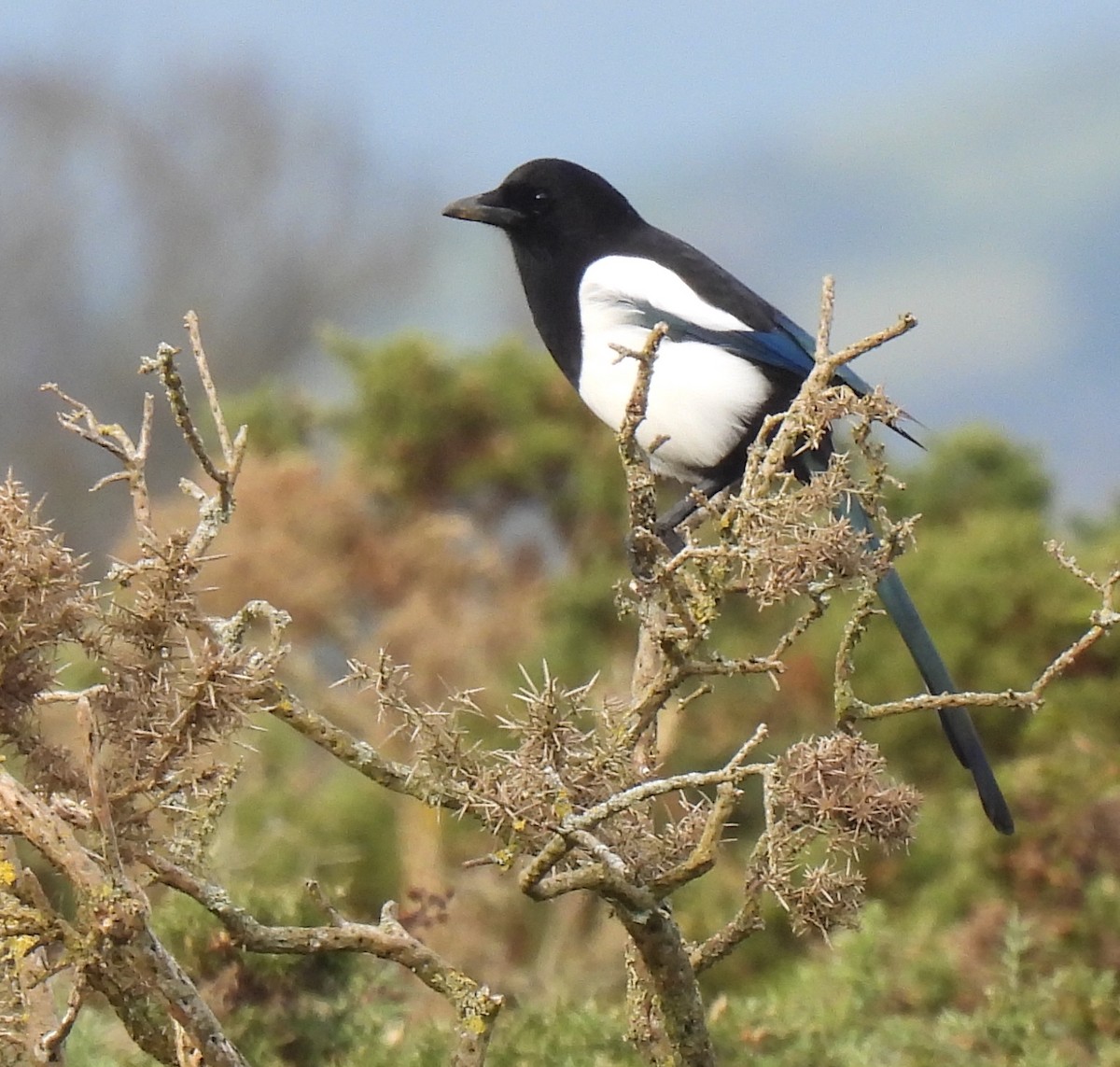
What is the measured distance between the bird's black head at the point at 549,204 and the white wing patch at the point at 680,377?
0.18 meters

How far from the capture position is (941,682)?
2.13 meters

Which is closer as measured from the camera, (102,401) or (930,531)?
(930,531)

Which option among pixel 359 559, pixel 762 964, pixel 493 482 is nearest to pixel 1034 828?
pixel 762 964

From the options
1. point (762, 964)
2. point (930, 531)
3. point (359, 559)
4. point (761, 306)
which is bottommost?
point (762, 964)

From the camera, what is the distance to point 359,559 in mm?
5414

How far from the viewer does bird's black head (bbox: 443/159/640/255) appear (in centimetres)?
256

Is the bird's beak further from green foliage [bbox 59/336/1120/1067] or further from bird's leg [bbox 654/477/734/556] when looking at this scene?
green foliage [bbox 59/336/1120/1067]

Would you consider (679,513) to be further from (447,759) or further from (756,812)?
(756,812)

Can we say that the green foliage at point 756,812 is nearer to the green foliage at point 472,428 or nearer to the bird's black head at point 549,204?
the green foliage at point 472,428

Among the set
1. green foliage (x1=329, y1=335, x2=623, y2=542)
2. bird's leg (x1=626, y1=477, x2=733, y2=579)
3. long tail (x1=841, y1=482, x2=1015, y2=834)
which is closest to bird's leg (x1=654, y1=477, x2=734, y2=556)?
bird's leg (x1=626, y1=477, x2=733, y2=579)

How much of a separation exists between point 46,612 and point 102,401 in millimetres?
10427

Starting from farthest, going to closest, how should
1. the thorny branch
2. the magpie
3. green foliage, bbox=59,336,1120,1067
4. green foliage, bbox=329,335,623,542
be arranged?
1. green foliage, bbox=329,335,623,542
2. the magpie
3. green foliage, bbox=59,336,1120,1067
4. the thorny branch

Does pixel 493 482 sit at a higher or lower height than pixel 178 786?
higher

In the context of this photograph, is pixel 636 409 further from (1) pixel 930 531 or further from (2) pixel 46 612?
(1) pixel 930 531
